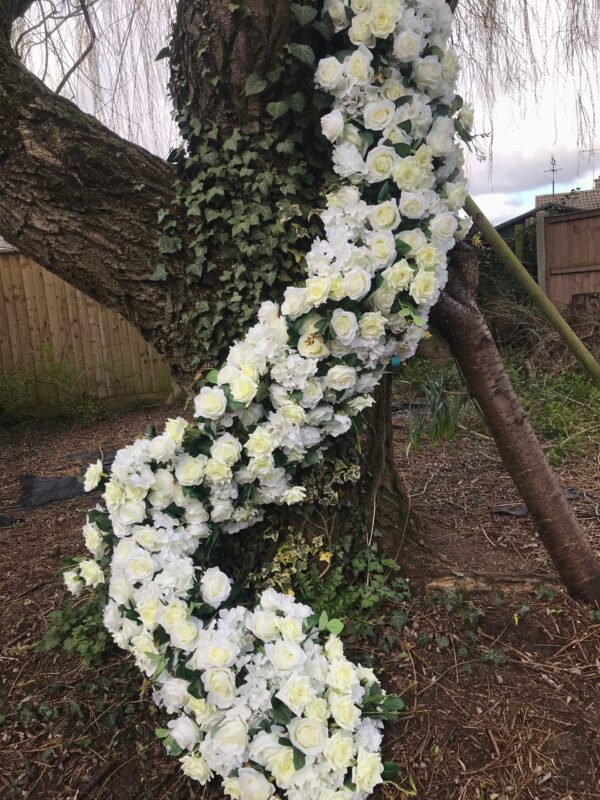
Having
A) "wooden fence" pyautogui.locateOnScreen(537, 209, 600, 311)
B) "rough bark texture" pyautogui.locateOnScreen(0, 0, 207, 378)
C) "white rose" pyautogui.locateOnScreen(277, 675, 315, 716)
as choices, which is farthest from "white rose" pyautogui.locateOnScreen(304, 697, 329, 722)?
"wooden fence" pyautogui.locateOnScreen(537, 209, 600, 311)

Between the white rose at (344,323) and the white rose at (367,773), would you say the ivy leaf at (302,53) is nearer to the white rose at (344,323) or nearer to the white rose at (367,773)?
the white rose at (344,323)

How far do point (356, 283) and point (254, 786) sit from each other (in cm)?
118

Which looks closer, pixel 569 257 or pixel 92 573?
pixel 92 573

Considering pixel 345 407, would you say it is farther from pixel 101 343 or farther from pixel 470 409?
pixel 101 343

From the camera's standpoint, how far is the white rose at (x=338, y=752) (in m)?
1.28

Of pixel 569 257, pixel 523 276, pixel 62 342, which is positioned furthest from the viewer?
pixel 569 257

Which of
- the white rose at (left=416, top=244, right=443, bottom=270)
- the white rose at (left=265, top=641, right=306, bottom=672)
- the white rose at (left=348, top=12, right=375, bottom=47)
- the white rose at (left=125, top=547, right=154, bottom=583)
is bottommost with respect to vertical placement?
the white rose at (left=265, top=641, right=306, bottom=672)

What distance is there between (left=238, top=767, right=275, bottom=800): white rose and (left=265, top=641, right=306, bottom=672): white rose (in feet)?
0.71

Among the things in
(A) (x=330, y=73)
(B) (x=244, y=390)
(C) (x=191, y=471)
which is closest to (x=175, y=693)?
(C) (x=191, y=471)

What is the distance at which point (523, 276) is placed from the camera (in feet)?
7.63

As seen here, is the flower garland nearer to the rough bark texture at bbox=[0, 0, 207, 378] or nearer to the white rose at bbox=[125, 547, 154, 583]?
the white rose at bbox=[125, 547, 154, 583]

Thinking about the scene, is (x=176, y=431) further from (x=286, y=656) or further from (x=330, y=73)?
(x=330, y=73)

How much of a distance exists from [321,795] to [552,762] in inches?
22.6

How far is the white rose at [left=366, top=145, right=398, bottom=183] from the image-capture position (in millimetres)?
1510
